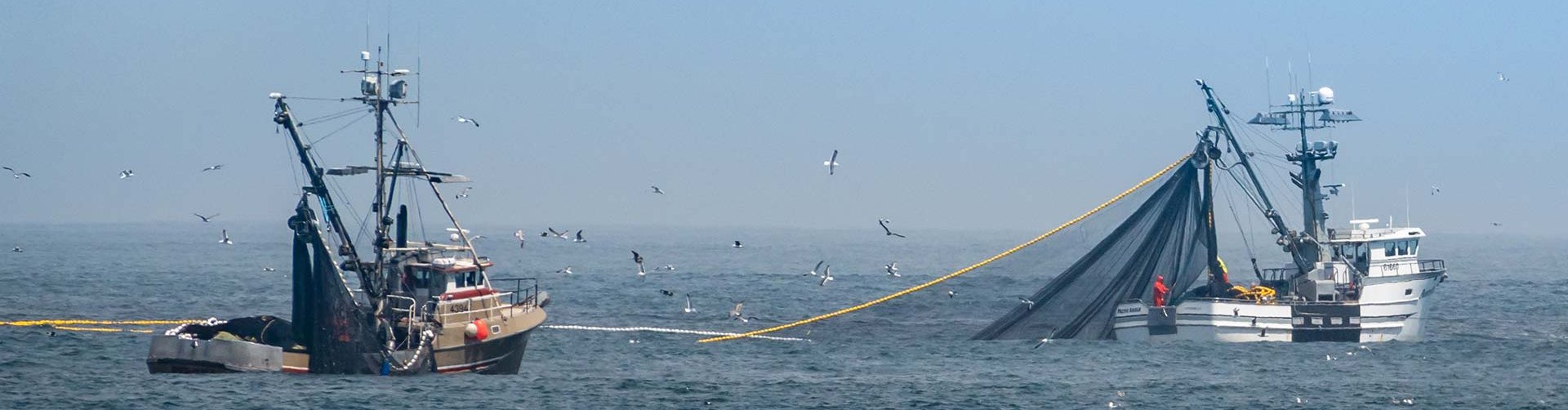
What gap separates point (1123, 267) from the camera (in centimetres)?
5972

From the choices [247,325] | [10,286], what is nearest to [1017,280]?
[247,325]

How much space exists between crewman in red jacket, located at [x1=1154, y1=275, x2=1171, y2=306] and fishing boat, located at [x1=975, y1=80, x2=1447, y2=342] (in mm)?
39

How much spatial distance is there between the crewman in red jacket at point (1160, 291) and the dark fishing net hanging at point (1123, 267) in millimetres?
168

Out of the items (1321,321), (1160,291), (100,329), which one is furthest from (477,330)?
(1321,321)

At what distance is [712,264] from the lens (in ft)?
460

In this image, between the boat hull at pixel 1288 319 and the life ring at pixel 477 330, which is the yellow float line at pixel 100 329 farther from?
the boat hull at pixel 1288 319

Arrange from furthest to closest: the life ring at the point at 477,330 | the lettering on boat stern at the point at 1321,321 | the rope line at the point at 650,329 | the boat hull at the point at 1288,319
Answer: the rope line at the point at 650,329 → the lettering on boat stern at the point at 1321,321 → the boat hull at the point at 1288,319 → the life ring at the point at 477,330

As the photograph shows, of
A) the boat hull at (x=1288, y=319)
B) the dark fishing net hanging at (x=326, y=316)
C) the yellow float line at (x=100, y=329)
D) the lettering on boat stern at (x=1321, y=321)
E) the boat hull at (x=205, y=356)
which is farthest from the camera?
the yellow float line at (x=100, y=329)

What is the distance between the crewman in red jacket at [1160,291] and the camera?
6009 cm

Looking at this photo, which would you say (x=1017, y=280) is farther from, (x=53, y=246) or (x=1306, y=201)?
(x=53, y=246)

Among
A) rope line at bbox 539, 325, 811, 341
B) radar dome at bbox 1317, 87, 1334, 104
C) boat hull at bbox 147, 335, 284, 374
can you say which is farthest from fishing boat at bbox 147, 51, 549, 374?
radar dome at bbox 1317, 87, 1334, 104

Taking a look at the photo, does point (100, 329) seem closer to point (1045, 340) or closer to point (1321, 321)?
point (1045, 340)

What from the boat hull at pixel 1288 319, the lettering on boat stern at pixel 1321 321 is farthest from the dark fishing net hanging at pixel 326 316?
the lettering on boat stern at pixel 1321 321

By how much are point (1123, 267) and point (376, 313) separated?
25264mm
